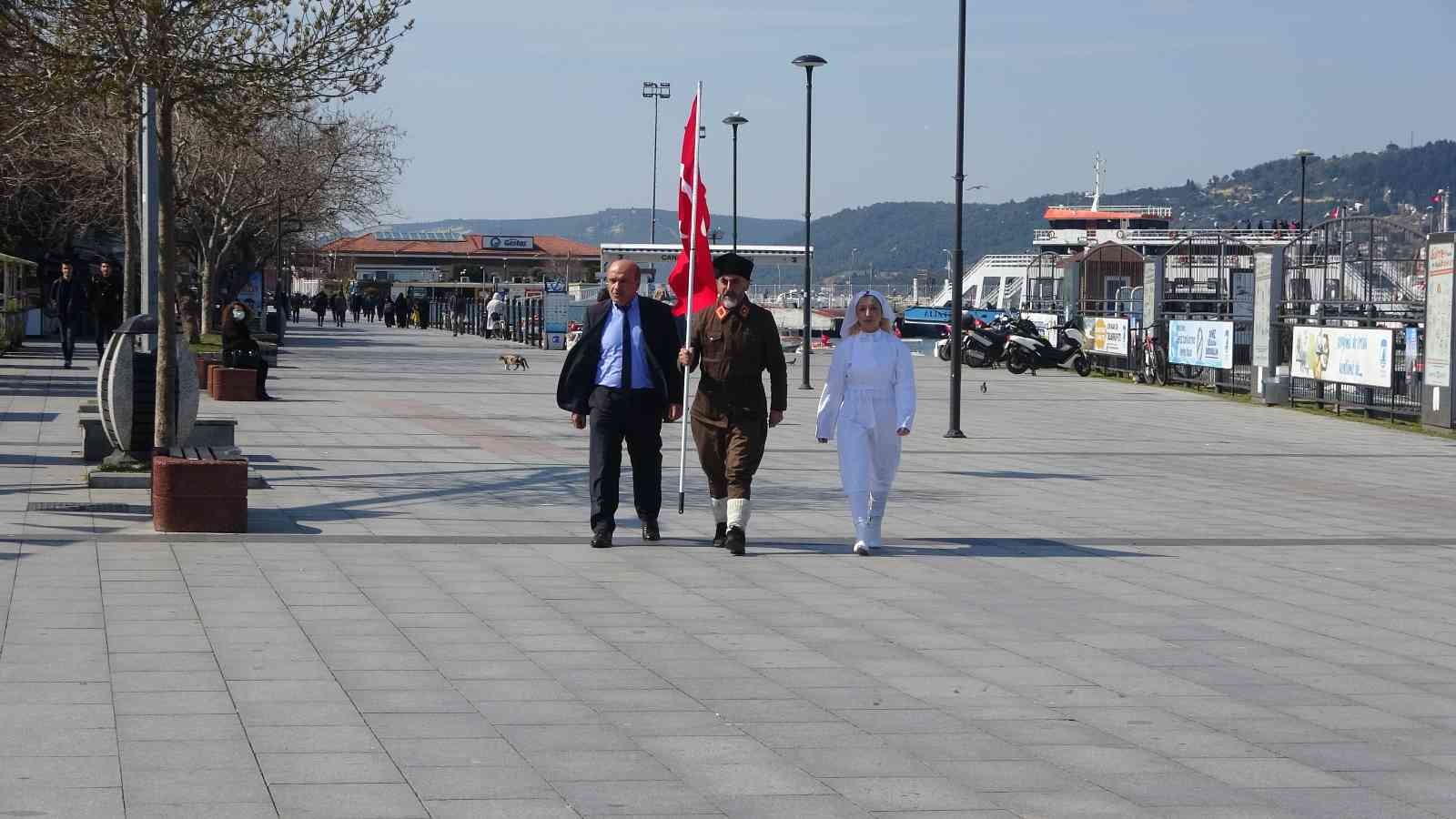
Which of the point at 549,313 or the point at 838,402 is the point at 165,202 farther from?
the point at 549,313

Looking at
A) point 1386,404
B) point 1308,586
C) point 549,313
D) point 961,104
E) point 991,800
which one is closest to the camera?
point 991,800

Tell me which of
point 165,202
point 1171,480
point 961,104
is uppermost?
point 961,104

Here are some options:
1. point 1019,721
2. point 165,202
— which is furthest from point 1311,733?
point 165,202

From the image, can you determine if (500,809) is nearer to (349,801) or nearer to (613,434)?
(349,801)

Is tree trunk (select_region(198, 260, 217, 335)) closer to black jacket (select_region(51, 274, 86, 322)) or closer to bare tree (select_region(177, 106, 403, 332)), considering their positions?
bare tree (select_region(177, 106, 403, 332))

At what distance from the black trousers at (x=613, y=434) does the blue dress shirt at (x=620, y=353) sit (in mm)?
55

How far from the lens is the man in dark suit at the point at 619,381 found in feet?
33.1

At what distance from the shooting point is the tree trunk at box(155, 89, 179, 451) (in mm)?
12336

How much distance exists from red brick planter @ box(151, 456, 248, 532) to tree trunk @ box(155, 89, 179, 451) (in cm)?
190

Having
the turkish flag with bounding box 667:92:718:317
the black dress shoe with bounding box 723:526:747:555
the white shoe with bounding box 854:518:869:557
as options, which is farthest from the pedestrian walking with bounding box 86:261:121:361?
the white shoe with bounding box 854:518:869:557

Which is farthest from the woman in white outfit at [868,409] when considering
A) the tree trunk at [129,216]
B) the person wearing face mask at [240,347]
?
the person wearing face mask at [240,347]

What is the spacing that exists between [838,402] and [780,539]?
100 cm

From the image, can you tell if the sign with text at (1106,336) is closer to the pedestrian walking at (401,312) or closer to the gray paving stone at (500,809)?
the gray paving stone at (500,809)

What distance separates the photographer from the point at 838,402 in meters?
10.4
